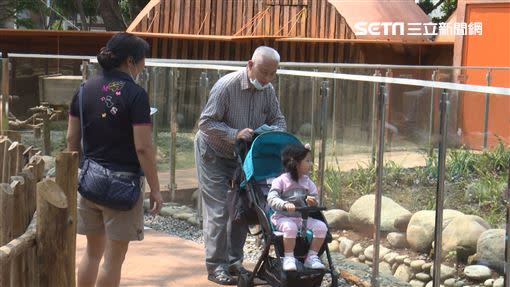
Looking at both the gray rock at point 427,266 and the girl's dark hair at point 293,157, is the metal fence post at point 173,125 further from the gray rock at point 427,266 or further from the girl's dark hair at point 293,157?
the gray rock at point 427,266

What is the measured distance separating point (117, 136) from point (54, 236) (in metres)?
1.35

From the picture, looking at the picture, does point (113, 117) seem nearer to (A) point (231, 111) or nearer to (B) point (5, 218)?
(B) point (5, 218)

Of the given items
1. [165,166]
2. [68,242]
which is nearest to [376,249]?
[68,242]

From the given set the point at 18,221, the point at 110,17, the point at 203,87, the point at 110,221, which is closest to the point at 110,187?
the point at 110,221

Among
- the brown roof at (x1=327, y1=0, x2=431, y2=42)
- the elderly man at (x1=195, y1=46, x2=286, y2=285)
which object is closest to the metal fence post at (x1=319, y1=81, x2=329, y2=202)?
the elderly man at (x1=195, y1=46, x2=286, y2=285)

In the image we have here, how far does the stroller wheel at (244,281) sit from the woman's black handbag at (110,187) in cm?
136

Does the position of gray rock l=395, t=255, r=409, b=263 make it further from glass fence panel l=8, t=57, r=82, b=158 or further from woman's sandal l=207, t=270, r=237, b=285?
glass fence panel l=8, t=57, r=82, b=158

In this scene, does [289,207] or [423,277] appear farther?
[423,277]

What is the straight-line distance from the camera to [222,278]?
649cm

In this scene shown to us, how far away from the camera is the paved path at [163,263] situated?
6.58m

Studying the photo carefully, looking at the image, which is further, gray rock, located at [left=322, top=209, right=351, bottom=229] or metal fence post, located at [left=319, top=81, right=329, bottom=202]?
metal fence post, located at [left=319, top=81, right=329, bottom=202]

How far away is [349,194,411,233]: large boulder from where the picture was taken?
6277 millimetres

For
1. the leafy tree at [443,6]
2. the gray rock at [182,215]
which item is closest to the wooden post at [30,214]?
the gray rock at [182,215]

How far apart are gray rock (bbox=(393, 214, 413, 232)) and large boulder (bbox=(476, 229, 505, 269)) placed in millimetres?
756
